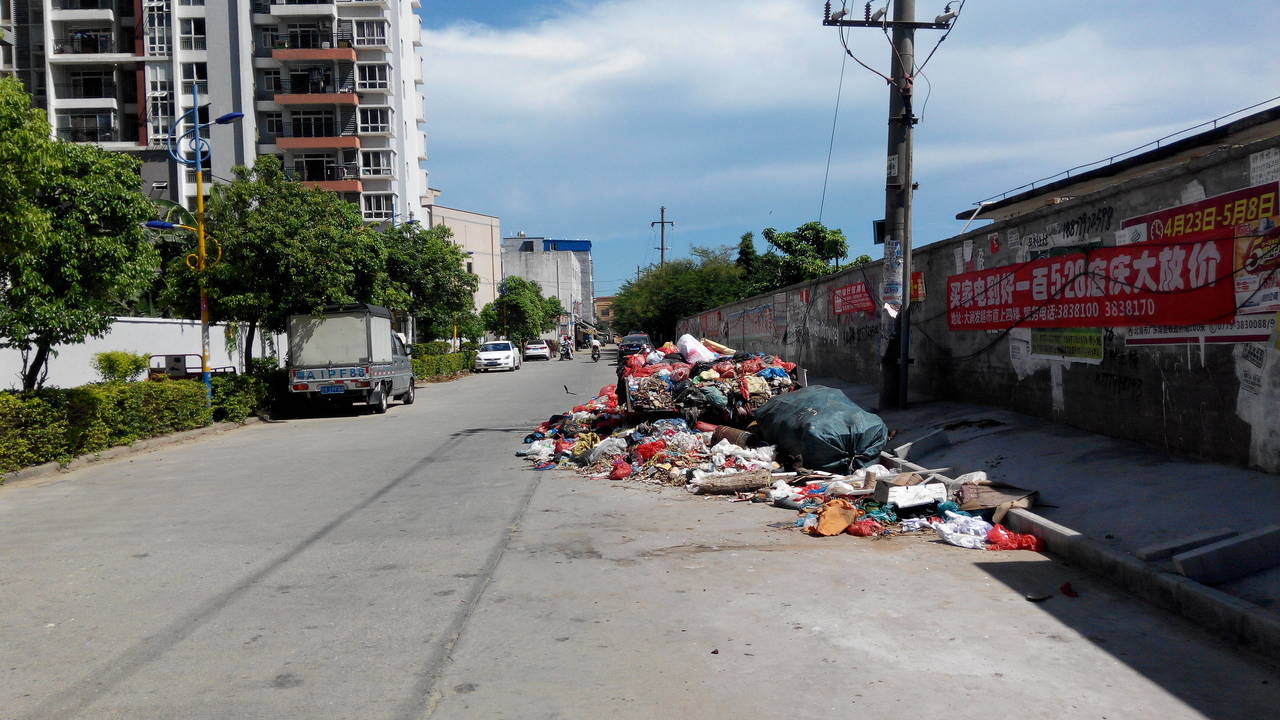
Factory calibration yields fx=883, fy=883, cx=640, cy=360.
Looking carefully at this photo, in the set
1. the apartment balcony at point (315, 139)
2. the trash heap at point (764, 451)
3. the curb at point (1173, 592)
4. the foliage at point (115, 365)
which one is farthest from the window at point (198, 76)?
the curb at point (1173, 592)

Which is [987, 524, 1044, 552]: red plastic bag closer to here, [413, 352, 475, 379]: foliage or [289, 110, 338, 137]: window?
[413, 352, 475, 379]: foliage

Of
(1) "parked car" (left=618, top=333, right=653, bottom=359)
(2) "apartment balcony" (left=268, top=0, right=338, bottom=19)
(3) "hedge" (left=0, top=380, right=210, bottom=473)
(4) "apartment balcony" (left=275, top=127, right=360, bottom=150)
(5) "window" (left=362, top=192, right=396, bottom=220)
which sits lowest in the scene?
(3) "hedge" (left=0, top=380, right=210, bottom=473)

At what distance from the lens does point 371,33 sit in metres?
56.3

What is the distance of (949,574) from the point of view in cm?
607

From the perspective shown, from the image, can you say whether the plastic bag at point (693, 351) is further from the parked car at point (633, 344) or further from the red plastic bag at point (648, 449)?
the parked car at point (633, 344)

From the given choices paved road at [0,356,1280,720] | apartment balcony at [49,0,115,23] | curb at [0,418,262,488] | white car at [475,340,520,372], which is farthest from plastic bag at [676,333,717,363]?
apartment balcony at [49,0,115,23]

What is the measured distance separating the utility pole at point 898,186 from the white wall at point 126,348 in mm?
14978

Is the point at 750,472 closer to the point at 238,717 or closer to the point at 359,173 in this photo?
the point at 238,717

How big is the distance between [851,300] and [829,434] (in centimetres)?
855

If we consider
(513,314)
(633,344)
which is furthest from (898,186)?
(513,314)

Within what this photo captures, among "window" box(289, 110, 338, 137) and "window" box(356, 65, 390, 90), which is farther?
"window" box(356, 65, 390, 90)

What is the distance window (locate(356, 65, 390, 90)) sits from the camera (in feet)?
185

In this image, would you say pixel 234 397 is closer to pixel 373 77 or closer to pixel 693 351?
pixel 693 351

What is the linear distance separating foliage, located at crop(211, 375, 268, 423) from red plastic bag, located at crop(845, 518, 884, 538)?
15.8 meters
